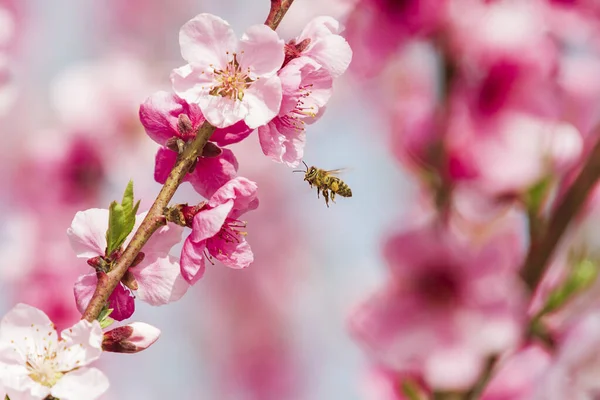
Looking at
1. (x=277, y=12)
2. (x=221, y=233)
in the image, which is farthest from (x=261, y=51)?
(x=221, y=233)

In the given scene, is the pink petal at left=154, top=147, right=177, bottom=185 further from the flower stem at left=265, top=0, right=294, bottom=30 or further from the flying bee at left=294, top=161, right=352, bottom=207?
the flying bee at left=294, top=161, right=352, bottom=207

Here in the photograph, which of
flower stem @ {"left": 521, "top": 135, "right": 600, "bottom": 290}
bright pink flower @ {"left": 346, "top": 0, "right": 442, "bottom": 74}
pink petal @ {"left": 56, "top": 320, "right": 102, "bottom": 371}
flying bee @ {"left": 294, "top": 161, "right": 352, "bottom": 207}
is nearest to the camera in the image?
pink petal @ {"left": 56, "top": 320, "right": 102, "bottom": 371}

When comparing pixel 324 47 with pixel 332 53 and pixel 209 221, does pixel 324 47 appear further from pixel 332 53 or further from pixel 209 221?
pixel 209 221

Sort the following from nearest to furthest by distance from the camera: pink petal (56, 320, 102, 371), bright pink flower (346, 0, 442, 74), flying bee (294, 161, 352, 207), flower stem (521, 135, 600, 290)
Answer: pink petal (56, 320, 102, 371) → flying bee (294, 161, 352, 207) → flower stem (521, 135, 600, 290) → bright pink flower (346, 0, 442, 74)

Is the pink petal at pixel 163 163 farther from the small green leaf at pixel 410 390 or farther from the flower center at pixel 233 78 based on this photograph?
the small green leaf at pixel 410 390

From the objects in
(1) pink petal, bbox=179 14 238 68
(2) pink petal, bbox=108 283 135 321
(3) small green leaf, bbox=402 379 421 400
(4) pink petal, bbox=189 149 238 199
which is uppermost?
(1) pink petal, bbox=179 14 238 68

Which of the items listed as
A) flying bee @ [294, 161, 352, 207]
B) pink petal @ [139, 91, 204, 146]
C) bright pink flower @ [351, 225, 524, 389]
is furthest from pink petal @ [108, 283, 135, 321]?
bright pink flower @ [351, 225, 524, 389]
